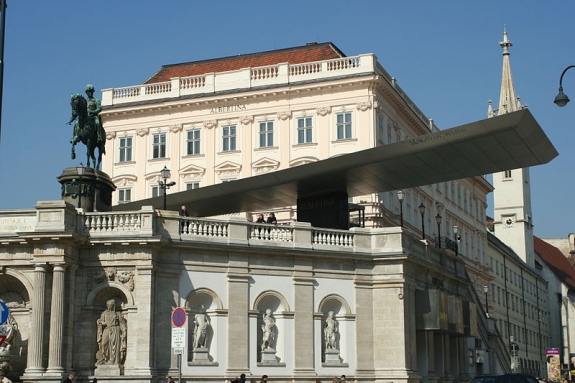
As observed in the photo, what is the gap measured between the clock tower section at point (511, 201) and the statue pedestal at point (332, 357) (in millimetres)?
91381

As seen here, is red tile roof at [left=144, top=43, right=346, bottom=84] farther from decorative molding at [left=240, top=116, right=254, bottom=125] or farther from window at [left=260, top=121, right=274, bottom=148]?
window at [left=260, top=121, right=274, bottom=148]

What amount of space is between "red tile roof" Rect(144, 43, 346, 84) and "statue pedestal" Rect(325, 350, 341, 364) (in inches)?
1458

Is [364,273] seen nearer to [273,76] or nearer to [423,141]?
[423,141]

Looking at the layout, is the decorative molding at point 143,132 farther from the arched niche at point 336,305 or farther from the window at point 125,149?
the arched niche at point 336,305

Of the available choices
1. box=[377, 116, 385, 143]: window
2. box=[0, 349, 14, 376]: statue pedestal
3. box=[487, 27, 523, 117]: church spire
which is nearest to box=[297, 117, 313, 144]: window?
box=[377, 116, 385, 143]: window

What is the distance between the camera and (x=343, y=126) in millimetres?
64375

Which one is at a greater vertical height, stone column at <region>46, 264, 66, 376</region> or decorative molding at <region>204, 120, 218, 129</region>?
decorative molding at <region>204, 120, 218, 129</region>

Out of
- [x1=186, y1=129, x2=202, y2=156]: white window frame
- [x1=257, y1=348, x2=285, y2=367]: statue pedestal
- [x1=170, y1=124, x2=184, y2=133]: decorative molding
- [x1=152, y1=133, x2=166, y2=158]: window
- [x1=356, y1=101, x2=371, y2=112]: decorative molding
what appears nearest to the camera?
[x1=257, y1=348, x2=285, y2=367]: statue pedestal

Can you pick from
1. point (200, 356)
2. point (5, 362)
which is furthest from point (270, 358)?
point (5, 362)

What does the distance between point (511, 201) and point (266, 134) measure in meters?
71.3

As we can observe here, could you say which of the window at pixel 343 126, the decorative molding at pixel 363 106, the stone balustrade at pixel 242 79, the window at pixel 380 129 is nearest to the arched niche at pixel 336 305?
the window at pixel 380 129

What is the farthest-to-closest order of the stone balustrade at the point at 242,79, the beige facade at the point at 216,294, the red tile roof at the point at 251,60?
the red tile roof at the point at 251,60 < the stone balustrade at the point at 242,79 < the beige facade at the point at 216,294

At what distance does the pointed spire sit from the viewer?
127000 mm

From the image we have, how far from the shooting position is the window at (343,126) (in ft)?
211
